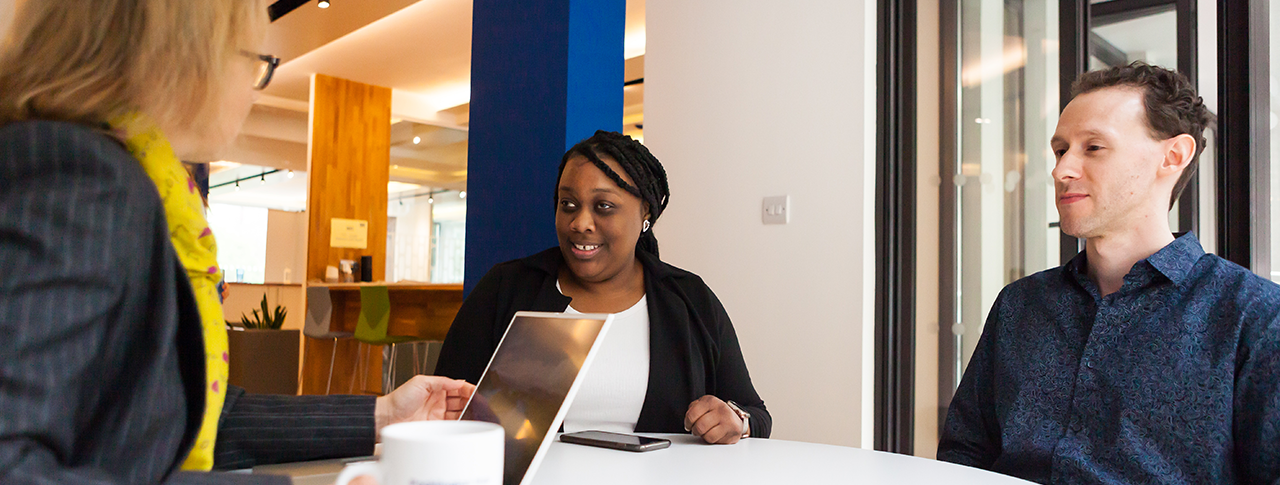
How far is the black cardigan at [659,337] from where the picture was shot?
171cm

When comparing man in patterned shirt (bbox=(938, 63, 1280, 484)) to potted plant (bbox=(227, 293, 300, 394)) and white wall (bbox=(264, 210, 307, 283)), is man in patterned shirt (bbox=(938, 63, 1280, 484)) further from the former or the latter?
white wall (bbox=(264, 210, 307, 283))

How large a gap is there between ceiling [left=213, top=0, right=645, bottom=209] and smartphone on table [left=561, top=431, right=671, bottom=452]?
2988 mm

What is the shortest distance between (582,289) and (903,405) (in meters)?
1.52

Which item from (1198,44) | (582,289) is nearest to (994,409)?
(582,289)

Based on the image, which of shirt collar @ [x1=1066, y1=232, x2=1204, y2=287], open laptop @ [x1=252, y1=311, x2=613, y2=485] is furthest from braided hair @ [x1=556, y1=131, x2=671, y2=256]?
shirt collar @ [x1=1066, y1=232, x2=1204, y2=287]

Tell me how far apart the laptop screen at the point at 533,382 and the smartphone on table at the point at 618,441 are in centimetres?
34

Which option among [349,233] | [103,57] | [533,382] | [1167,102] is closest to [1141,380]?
[1167,102]

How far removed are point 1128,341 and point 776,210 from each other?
176cm

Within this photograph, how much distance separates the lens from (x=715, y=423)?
1334mm

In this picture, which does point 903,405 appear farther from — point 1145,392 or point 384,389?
point 384,389

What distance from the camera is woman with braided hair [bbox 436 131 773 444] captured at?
1699 mm

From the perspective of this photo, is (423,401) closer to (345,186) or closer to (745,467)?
(745,467)

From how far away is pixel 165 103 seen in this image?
63 cm

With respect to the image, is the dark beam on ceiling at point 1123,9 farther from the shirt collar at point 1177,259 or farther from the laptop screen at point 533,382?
the laptop screen at point 533,382
